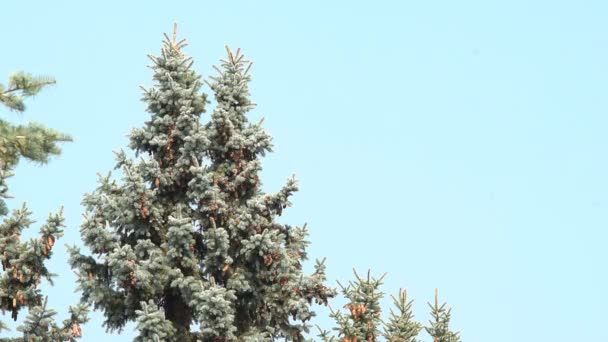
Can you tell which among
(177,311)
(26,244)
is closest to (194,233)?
(177,311)

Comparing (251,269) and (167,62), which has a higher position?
(167,62)

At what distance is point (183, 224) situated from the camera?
19984mm

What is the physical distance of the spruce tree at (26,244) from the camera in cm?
2052

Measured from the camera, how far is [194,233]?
69.1 ft

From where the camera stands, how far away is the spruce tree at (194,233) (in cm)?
1995

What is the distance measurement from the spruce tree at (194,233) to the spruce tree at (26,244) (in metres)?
0.84

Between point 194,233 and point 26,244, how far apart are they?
3.41 meters

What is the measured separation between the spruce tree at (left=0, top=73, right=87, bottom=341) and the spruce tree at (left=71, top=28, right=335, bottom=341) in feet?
2.76

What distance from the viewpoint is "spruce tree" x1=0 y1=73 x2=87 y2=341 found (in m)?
20.5

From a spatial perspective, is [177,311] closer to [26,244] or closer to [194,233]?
[194,233]

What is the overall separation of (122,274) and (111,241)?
82cm

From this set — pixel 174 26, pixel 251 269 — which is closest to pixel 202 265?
pixel 251 269

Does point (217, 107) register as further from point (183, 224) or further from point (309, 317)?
point (309, 317)

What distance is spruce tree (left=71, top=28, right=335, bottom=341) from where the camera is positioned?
65.5 ft
